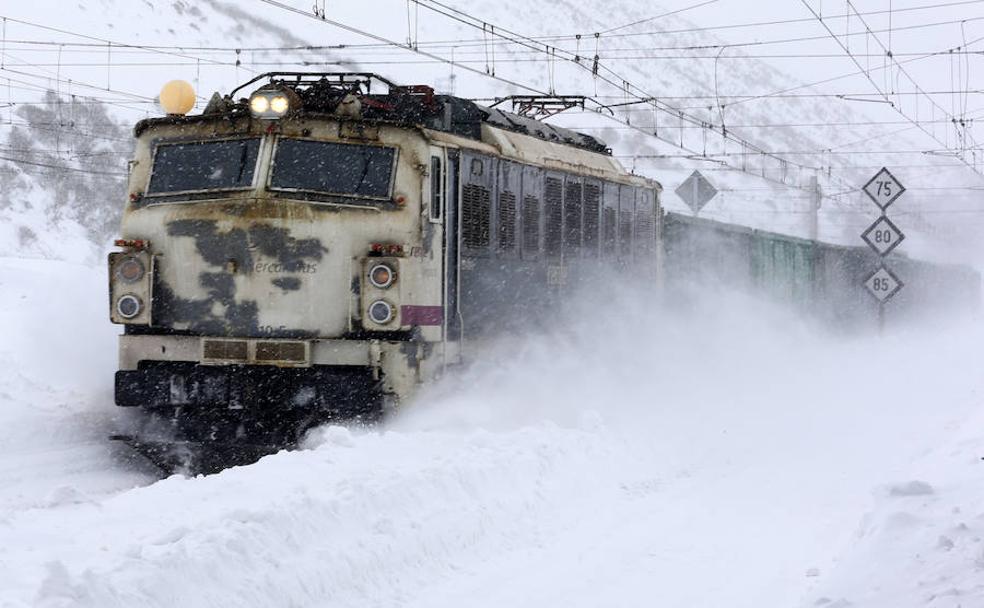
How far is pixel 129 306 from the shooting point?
1045 cm

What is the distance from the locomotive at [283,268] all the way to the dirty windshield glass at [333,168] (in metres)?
0.01

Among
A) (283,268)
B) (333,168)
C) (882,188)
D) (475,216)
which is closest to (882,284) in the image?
(882,188)

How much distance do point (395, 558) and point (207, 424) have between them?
4011 mm

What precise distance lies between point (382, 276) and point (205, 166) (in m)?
1.99

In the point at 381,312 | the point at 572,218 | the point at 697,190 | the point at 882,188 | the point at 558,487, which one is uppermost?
the point at 697,190

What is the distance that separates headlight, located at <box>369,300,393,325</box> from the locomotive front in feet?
0.06

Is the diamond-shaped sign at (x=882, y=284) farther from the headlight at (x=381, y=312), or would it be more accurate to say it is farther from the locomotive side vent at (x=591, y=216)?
the headlight at (x=381, y=312)

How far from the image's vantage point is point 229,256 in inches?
410

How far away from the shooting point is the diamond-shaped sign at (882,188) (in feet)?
65.7

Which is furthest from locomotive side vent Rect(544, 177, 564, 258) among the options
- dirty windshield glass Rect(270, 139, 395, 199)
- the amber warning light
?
the amber warning light

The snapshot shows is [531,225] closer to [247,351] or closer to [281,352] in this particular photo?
[281,352]

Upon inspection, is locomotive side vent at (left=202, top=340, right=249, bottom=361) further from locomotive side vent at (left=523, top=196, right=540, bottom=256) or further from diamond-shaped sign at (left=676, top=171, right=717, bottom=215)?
diamond-shaped sign at (left=676, top=171, right=717, bottom=215)

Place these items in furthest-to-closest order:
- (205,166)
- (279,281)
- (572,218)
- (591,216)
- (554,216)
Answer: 1. (591,216)
2. (572,218)
3. (554,216)
4. (205,166)
5. (279,281)

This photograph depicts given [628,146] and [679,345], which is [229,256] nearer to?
[679,345]
